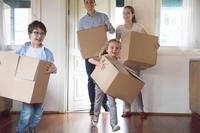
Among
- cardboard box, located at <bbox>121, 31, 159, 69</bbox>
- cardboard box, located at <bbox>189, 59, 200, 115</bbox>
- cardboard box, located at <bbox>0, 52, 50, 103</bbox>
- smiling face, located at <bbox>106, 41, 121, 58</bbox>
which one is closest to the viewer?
cardboard box, located at <bbox>0, 52, 50, 103</bbox>

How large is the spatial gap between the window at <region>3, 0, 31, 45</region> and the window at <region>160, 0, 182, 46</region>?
1.73m

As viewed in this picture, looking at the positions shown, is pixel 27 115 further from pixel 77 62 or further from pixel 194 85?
pixel 194 85

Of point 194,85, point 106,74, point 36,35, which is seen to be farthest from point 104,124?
point 36,35

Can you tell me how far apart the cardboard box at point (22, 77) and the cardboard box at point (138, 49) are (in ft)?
3.67

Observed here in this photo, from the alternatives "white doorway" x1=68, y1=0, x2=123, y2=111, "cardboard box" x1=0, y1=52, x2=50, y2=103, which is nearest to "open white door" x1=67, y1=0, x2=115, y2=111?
"white doorway" x1=68, y1=0, x2=123, y2=111

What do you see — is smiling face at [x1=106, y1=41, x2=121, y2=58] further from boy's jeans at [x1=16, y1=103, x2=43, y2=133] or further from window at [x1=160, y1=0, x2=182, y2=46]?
window at [x1=160, y1=0, x2=182, y2=46]

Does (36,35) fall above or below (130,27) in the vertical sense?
below

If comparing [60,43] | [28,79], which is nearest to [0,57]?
[28,79]

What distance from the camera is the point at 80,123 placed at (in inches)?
144

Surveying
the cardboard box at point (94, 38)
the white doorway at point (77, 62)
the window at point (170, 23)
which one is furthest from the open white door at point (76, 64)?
the cardboard box at point (94, 38)

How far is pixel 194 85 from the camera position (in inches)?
157

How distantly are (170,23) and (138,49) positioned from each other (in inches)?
39.4

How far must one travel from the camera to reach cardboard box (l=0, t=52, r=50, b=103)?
253cm

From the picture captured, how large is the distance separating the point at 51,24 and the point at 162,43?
4.73ft
